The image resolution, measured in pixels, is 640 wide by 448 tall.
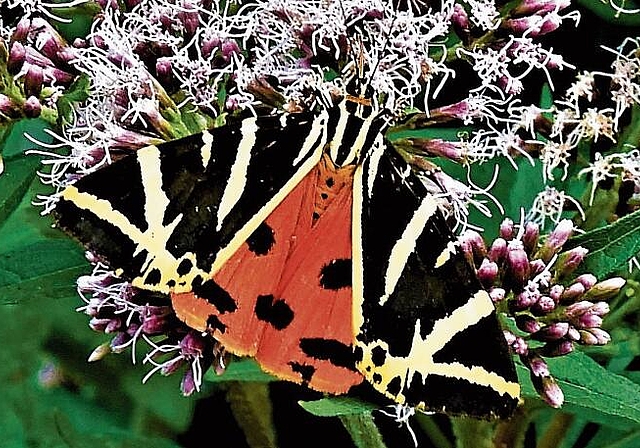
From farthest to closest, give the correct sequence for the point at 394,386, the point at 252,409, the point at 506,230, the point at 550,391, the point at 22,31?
1. the point at 252,409
2. the point at 22,31
3. the point at 506,230
4. the point at 550,391
5. the point at 394,386

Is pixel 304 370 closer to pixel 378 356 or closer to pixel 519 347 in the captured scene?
pixel 378 356

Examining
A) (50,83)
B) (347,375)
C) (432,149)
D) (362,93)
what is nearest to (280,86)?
(362,93)

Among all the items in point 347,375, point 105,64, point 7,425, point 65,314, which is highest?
point 105,64

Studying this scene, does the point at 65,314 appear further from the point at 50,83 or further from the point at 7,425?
the point at 50,83

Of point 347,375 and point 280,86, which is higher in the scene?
point 280,86

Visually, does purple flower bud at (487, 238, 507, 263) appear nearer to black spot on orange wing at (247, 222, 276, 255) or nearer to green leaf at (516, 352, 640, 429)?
green leaf at (516, 352, 640, 429)

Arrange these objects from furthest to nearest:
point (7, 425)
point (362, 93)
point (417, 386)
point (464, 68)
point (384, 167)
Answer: point (7, 425) < point (464, 68) < point (362, 93) < point (384, 167) < point (417, 386)

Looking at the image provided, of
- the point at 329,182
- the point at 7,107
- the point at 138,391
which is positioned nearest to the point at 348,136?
the point at 329,182

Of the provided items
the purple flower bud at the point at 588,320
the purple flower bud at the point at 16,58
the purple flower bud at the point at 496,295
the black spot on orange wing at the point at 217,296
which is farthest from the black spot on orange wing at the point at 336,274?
the purple flower bud at the point at 16,58
